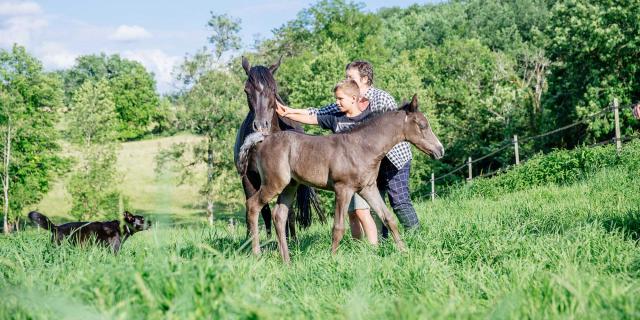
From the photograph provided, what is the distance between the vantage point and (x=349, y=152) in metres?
5.81

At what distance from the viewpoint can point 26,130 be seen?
38188mm

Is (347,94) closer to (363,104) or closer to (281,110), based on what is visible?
(363,104)

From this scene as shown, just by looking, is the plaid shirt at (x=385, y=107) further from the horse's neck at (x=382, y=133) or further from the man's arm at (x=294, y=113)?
the horse's neck at (x=382, y=133)

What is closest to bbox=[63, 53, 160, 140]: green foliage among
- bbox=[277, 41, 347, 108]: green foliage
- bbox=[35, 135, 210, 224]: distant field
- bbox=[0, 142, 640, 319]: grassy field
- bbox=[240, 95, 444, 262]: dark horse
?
bbox=[35, 135, 210, 224]: distant field

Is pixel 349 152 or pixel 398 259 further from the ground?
pixel 349 152

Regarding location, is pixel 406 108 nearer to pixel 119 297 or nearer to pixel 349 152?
pixel 349 152

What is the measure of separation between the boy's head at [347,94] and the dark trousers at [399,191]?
0.83m

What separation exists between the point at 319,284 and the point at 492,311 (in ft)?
5.34

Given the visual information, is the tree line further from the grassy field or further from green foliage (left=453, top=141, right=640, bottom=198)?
the grassy field

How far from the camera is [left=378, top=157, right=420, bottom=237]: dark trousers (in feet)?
22.9

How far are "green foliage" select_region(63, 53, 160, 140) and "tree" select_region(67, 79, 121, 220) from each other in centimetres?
2532

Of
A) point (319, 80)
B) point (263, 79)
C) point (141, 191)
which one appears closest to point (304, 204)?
point (263, 79)

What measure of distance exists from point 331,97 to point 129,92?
44335 mm

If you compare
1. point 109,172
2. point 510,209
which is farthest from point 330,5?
point 510,209
